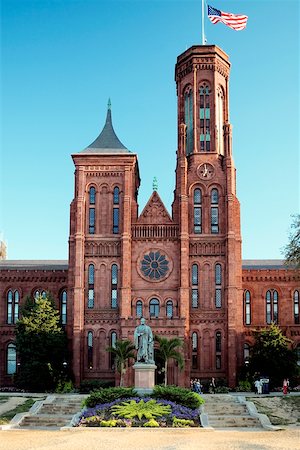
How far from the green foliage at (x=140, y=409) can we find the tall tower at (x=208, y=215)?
855 inches

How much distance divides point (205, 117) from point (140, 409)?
118 feet

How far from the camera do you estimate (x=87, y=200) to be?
65.9m

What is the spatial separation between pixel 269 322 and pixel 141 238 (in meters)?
15.0

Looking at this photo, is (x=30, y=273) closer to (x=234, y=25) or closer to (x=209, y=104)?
(x=209, y=104)

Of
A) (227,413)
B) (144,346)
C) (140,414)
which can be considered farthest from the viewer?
(144,346)

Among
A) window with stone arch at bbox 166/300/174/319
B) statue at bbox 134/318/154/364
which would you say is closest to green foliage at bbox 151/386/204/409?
statue at bbox 134/318/154/364

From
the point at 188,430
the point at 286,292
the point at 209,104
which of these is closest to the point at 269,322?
the point at 286,292

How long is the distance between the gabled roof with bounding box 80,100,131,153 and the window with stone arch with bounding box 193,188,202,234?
7691mm

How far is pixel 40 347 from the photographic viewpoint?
199 ft

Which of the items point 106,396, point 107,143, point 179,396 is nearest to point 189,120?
point 107,143

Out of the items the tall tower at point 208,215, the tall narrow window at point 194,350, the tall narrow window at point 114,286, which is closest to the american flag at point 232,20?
the tall tower at point 208,215

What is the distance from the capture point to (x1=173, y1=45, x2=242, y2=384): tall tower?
206 ft

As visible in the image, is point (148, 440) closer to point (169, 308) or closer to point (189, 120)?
point (169, 308)

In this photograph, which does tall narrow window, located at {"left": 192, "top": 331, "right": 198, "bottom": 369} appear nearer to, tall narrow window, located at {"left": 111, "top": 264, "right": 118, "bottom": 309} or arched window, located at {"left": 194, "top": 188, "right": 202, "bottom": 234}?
tall narrow window, located at {"left": 111, "top": 264, "right": 118, "bottom": 309}
